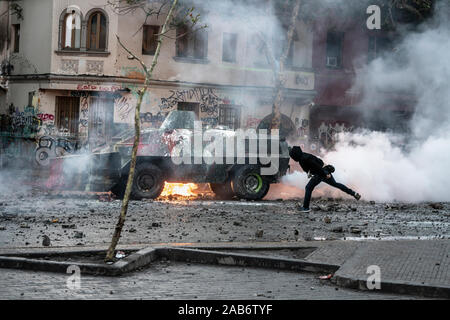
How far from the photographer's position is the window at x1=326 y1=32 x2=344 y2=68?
29750 millimetres

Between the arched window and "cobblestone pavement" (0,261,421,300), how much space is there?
64.5 feet

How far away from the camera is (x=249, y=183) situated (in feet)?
51.8

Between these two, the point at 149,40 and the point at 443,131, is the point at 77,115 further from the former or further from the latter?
the point at 443,131

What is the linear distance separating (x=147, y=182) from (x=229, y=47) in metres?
13.6

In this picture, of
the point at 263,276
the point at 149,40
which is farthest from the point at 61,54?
the point at 263,276

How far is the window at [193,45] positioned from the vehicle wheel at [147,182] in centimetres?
1251

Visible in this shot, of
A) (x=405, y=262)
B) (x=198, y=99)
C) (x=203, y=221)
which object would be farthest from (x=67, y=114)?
(x=405, y=262)

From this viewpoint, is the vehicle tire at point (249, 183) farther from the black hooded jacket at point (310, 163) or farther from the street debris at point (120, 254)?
the street debris at point (120, 254)

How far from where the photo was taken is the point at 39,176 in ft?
65.3

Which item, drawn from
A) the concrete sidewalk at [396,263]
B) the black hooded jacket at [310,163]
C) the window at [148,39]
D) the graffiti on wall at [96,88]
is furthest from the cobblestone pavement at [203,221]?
the window at [148,39]

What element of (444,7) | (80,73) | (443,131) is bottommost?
(443,131)

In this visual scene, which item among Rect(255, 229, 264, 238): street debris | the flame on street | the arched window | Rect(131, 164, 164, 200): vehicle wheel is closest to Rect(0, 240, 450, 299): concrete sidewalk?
Rect(255, 229, 264, 238): street debris

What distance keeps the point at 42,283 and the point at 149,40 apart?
824 inches

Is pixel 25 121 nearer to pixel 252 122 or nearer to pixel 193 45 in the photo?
Result: pixel 193 45
